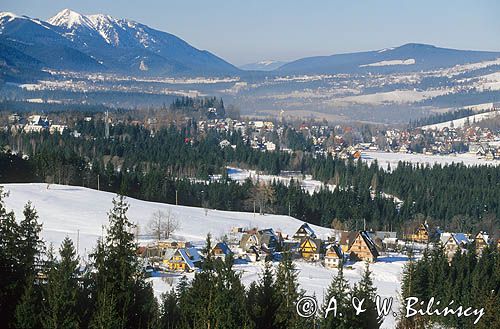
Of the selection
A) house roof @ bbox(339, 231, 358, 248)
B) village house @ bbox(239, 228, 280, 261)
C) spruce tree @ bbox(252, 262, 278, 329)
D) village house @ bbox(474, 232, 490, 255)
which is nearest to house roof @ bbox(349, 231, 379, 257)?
house roof @ bbox(339, 231, 358, 248)

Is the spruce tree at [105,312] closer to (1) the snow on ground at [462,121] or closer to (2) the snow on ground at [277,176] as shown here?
(2) the snow on ground at [277,176]

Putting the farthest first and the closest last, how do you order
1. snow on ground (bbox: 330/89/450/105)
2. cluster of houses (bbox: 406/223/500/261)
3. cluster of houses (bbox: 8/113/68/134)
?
1. snow on ground (bbox: 330/89/450/105)
2. cluster of houses (bbox: 8/113/68/134)
3. cluster of houses (bbox: 406/223/500/261)

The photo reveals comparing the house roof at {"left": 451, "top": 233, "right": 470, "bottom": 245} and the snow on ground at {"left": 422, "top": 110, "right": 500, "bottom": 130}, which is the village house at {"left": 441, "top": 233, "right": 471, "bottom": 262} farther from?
the snow on ground at {"left": 422, "top": 110, "right": 500, "bottom": 130}

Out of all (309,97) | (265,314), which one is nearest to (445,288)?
(265,314)

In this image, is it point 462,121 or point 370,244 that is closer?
point 370,244

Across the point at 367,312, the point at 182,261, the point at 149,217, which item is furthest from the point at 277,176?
the point at 367,312

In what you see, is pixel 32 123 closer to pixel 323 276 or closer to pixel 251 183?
pixel 251 183

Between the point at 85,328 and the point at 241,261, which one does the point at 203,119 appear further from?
the point at 85,328
